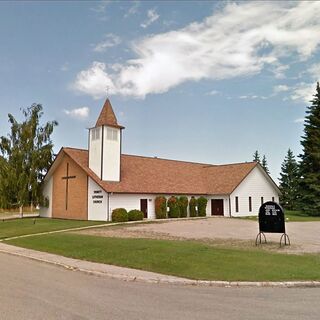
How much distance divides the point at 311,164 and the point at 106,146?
2487 centimetres

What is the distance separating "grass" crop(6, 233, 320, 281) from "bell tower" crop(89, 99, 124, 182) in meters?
18.7

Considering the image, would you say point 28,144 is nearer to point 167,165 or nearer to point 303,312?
point 167,165

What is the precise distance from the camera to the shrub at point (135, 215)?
116ft

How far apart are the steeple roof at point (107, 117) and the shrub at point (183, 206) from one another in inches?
378

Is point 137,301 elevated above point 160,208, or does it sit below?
below

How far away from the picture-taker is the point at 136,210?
A: 36031 millimetres

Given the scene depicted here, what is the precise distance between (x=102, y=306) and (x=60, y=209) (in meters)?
33.1

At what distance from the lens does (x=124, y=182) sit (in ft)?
123

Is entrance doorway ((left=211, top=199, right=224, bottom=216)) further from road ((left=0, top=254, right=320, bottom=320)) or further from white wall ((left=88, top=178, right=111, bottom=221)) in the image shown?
road ((left=0, top=254, right=320, bottom=320))

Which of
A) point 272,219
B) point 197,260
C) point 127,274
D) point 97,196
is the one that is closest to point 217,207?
point 97,196

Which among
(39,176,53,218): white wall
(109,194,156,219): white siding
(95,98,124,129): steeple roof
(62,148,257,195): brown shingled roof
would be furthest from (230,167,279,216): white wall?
(39,176,53,218): white wall

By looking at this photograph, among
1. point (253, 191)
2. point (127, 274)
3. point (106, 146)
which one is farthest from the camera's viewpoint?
point (253, 191)

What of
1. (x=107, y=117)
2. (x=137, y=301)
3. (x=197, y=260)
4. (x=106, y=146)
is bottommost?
(x=137, y=301)

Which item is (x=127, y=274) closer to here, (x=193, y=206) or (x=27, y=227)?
(x=27, y=227)
